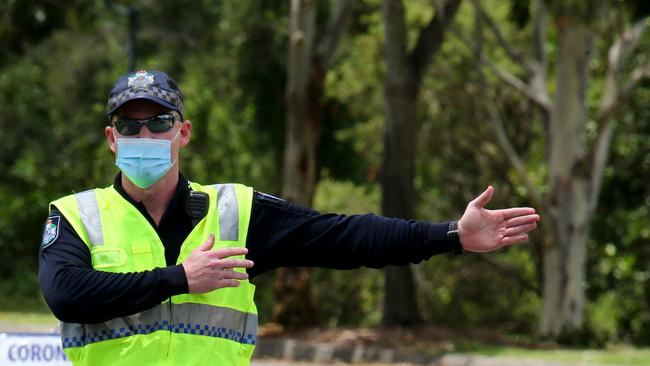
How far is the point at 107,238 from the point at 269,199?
1.69ft

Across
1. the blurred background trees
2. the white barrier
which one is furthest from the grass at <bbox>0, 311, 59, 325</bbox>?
the white barrier

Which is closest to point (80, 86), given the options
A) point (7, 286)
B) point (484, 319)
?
point (7, 286)

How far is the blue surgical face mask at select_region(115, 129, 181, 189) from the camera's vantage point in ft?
13.1

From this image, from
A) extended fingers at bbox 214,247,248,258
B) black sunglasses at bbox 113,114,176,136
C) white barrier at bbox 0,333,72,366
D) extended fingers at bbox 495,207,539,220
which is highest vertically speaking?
black sunglasses at bbox 113,114,176,136

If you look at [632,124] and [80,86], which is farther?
[80,86]

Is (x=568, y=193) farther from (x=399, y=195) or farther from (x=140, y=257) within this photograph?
(x=140, y=257)

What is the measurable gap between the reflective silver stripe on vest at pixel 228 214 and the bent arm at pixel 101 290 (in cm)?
28

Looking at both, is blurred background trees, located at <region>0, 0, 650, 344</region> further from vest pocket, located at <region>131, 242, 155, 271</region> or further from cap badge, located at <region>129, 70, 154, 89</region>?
vest pocket, located at <region>131, 242, 155, 271</region>

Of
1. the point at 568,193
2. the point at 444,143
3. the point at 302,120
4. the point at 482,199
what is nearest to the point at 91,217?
the point at 482,199

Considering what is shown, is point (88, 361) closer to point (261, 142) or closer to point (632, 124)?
point (632, 124)

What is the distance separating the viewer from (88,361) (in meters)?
3.90

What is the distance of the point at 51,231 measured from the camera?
3.97 metres

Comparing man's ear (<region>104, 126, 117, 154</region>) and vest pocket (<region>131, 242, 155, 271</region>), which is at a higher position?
man's ear (<region>104, 126, 117, 154</region>)

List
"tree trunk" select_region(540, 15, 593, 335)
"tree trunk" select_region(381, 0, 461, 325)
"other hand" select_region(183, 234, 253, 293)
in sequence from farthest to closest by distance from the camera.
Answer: "tree trunk" select_region(381, 0, 461, 325)
"tree trunk" select_region(540, 15, 593, 335)
"other hand" select_region(183, 234, 253, 293)
